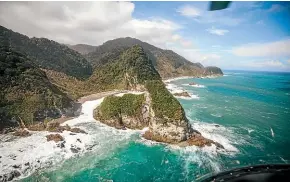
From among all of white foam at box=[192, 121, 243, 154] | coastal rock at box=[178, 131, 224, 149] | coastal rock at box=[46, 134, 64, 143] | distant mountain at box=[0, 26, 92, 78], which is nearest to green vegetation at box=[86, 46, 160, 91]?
white foam at box=[192, 121, 243, 154]

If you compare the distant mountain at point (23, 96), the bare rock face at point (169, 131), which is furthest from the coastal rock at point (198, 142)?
the distant mountain at point (23, 96)

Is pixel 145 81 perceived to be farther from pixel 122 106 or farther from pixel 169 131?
pixel 169 131

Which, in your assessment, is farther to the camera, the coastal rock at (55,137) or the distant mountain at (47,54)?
→ the distant mountain at (47,54)

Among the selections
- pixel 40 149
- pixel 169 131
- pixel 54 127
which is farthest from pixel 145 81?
pixel 40 149

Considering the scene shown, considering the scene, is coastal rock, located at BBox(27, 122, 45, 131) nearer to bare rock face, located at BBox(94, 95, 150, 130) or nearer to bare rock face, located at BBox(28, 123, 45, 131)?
bare rock face, located at BBox(28, 123, 45, 131)

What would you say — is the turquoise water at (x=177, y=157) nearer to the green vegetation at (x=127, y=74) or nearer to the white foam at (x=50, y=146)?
the white foam at (x=50, y=146)

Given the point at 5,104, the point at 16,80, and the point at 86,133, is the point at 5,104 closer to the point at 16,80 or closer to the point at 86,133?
the point at 16,80

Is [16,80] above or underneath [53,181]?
above

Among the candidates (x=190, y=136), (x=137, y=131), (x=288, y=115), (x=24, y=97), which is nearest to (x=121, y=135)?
(x=137, y=131)
